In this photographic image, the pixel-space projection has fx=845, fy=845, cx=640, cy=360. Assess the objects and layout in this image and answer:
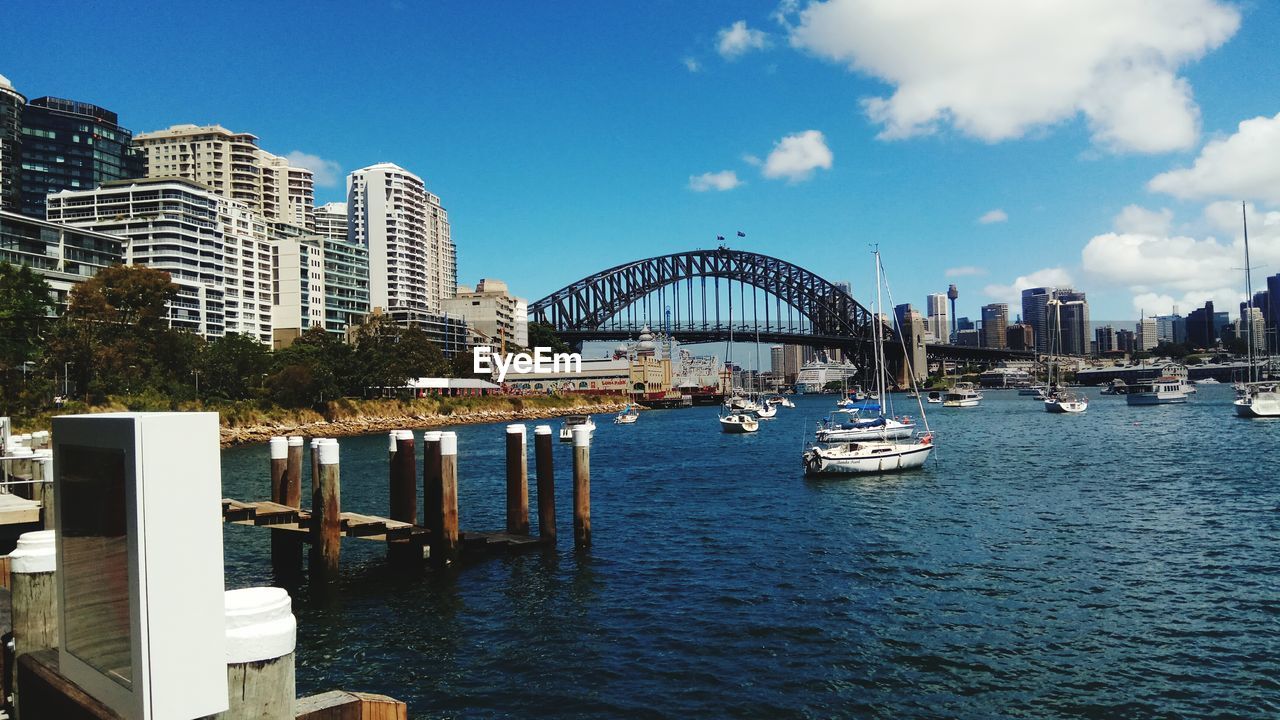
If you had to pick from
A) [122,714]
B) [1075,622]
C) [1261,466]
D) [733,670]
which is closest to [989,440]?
[1261,466]

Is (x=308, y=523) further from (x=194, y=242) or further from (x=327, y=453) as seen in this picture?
(x=194, y=242)

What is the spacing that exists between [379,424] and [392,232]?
302 ft

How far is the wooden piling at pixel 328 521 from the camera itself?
726 inches

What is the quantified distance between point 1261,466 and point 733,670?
3921 cm

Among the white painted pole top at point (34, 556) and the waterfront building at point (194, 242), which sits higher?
Result: the waterfront building at point (194, 242)

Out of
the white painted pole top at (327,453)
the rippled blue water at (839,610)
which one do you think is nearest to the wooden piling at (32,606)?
the rippled blue water at (839,610)

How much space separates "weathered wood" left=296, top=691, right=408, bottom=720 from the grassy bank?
200ft

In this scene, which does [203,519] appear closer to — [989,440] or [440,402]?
[989,440]

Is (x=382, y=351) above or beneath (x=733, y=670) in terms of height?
above

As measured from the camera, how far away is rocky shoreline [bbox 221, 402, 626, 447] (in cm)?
7344

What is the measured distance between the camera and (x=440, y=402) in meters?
110

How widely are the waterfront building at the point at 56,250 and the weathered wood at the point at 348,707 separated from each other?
8899cm

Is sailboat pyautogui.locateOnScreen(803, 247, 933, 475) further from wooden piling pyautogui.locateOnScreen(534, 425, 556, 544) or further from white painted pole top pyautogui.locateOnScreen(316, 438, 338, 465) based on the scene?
white painted pole top pyautogui.locateOnScreen(316, 438, 338, 465)

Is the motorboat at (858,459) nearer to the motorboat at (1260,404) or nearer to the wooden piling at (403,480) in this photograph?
the wooden piling at (403,480)
